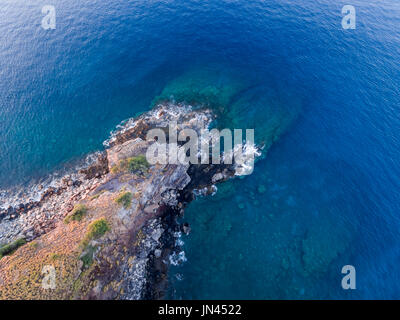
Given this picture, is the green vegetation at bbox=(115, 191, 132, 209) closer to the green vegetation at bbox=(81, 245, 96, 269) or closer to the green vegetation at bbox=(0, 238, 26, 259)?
the green vegetation at bbox=(81, 245, 96, 269)

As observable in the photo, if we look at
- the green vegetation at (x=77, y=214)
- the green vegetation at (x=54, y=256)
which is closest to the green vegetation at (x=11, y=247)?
the green vegetation at (x=77, y=214)

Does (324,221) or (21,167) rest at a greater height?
(21,167)

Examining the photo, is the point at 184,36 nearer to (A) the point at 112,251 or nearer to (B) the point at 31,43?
(B) the point at 31,43

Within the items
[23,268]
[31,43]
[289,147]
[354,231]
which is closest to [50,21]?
[31,43]

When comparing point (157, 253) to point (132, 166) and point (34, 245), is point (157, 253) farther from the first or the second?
point (34, 245)

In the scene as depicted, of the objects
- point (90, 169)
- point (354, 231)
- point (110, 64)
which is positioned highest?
point (110, 64)
